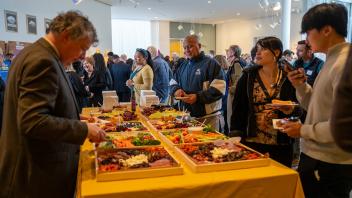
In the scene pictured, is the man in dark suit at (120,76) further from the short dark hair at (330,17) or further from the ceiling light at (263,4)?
the ceiling light at (263,4)

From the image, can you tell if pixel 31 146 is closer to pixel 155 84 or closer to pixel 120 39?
pixel 155 84

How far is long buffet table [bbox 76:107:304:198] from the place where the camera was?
1323 mm

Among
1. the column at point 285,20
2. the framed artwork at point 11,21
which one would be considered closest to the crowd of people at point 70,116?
the framed artwork at point 11,21

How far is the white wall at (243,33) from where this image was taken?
46.4 feet

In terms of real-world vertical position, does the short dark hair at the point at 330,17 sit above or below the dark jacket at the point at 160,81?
above

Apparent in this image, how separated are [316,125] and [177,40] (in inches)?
582

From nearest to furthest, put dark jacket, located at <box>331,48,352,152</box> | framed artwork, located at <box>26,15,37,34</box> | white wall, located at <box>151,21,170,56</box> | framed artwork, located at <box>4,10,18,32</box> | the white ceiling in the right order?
dark jacket, located at <box>331,48,352,152</box> < framed artwork, located at <box>4,10,18,32</box> < framed artwork, located at <box>26,15,37,34</box> < the white ceiling < white wall, located at <box>151,21,170,56</box>

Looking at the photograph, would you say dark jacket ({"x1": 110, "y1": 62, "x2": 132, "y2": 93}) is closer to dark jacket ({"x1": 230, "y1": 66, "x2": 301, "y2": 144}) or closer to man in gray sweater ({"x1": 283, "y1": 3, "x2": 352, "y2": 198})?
dark jacket ({"x1": 230, "y1": 66, "x2": 301, "y2": 144})

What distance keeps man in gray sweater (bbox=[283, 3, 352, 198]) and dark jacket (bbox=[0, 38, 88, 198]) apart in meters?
1.10

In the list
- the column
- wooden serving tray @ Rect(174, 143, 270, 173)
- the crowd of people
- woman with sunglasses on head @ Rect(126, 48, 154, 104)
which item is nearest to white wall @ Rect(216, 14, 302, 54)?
the column

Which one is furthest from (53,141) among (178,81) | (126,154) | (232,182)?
(178,81)

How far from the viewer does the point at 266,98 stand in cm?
202

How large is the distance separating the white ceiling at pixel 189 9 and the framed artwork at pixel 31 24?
3.60m

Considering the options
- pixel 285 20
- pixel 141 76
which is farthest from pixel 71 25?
pixel 285 20
